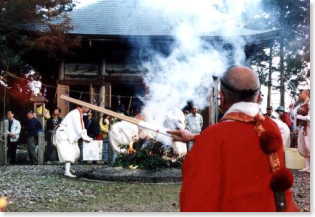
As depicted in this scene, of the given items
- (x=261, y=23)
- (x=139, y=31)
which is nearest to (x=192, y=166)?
(x=261, y=23)

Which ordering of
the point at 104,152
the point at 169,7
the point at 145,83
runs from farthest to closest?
the point at 104,152, the point at 145,83, the point at 169,7

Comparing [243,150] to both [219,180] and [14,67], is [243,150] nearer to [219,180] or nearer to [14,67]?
[219,180]

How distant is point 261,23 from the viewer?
3.31 m

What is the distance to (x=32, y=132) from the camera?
157 inches

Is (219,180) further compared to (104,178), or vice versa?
(104,178)

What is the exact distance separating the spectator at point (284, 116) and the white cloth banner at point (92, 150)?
1.79 meters

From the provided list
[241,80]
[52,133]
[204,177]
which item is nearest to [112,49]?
[52,133]

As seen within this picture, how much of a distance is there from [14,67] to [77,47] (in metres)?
0.49

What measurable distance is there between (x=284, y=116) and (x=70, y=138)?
→ 2177 mm

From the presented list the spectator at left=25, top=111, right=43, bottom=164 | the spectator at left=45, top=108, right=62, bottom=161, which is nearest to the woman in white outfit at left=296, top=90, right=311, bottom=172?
the spectator at left=45, top=108, right=62, bottom=161

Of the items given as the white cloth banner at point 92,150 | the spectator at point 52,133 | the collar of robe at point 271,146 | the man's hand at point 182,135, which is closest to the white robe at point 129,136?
the white cloth banner at point 92,150

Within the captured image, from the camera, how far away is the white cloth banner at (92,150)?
4.52 meters

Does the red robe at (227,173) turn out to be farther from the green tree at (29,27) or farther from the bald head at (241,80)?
the green tree at (29,27)

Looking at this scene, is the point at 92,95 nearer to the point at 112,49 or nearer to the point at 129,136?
the point at 112,49
